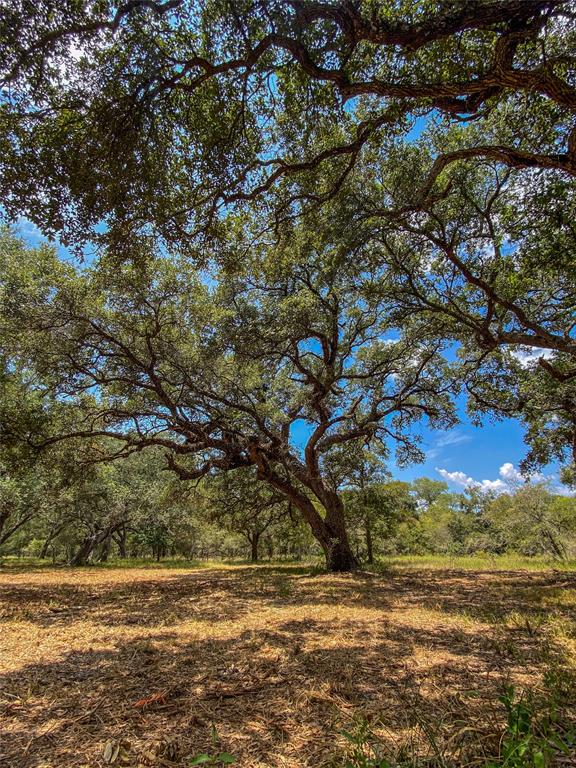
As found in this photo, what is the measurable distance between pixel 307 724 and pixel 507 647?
2644mm

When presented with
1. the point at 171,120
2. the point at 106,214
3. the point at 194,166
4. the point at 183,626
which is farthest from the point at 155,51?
→ the point at 183,626

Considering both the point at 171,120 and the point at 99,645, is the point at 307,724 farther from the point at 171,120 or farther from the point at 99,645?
the point at 171,120

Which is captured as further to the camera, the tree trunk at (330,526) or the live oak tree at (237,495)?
the live oak tree at (237,495)

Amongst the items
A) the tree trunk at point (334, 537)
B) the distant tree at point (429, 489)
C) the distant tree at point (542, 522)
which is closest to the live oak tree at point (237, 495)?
the tree trunk at point (334, 537)

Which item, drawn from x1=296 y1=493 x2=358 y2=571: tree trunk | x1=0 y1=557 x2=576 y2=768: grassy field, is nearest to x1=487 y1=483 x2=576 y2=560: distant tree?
x1=296 y1=493 x2=358 y2=571: tree trunk

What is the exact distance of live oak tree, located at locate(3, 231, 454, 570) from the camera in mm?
9461

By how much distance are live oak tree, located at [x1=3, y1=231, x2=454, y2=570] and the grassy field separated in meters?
5.95

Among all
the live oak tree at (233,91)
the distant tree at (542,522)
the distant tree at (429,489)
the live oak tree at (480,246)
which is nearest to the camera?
the live oak tree at (233,91)

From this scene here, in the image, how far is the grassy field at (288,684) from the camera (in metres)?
2.08

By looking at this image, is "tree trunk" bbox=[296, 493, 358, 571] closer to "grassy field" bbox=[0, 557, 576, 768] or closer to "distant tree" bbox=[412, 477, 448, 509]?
"grassy field" bbox=[0, 557, 576, 768]

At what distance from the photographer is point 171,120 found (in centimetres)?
544

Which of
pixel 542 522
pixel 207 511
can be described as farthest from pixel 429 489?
pixel 207 511

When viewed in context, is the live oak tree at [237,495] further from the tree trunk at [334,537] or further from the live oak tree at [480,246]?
the live oak tree at [480,246]

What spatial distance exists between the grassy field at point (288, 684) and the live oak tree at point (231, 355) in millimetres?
5953
